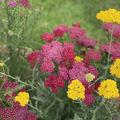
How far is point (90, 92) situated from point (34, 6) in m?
1.15

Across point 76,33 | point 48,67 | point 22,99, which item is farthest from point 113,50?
point 22,99

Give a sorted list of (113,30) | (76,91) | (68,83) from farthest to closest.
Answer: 1. (113,30)
2. (68,83)
3. (76,91)

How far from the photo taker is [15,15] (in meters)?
3.30

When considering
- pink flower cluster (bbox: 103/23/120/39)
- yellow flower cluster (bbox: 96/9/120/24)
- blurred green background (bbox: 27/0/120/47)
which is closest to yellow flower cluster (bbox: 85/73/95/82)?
yellow flower cluster (bbox: 96/9/120/24)

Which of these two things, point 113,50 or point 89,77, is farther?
point 113,50

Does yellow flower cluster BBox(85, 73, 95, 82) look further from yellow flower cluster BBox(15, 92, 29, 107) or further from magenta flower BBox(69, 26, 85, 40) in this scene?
magenta flower BBox(69, 26, 85, 40)

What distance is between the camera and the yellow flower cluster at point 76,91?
8.53ft

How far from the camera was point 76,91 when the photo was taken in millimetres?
2623

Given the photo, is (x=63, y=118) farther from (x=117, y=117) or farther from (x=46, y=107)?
(x=117, y=117)

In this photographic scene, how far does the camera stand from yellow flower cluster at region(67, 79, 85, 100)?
2.60 meters

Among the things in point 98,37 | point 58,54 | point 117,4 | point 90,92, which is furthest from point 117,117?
point 117,4

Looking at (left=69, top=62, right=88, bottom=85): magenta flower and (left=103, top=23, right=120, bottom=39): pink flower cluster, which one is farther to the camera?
(left=103, top=23, right=120, bottom=39): pink flower cluster

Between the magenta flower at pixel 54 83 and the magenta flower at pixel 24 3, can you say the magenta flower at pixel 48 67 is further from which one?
the magenta flower at pixel 24 3

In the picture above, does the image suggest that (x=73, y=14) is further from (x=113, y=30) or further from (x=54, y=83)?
(x=54, y=83)
